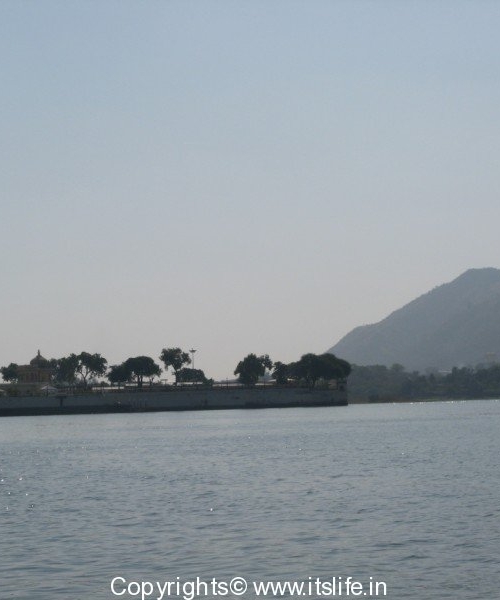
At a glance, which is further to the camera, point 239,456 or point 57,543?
point 239,456

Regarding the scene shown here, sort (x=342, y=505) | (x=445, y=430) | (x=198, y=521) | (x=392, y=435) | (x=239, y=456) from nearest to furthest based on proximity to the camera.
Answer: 1. (x=198, y=521)
2. (x=342, y=505)
3. (x=239, y=456)
4. (x=392, y=435)
5. (x=445, y=430)

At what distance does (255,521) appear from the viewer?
45.0 metres

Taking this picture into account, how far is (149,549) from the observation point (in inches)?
1529

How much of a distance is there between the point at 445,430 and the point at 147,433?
3589 centimetres

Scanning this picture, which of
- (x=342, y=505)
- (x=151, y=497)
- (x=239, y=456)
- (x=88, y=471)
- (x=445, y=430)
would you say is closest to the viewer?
(x=342, y=505)

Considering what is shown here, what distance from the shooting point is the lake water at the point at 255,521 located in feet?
112

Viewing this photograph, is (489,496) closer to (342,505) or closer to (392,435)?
(342,505)

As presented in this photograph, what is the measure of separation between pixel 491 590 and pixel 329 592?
14.8 ft

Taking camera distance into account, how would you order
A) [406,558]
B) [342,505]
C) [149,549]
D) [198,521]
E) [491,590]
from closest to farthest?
[491,590] → [406,558] → [149,549] → [198,521] → [342,505]

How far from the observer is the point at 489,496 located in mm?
53375

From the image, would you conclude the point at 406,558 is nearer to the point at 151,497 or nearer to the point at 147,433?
the point at 151,497

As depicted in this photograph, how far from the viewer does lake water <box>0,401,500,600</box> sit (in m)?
34.2

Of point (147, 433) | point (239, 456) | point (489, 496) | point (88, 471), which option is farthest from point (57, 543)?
point (147, 433)

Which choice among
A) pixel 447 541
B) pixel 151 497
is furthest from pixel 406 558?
pixel 151 497
